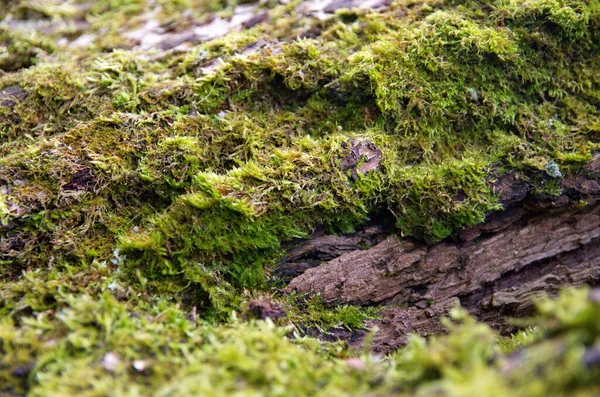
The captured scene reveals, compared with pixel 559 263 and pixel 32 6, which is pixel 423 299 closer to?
pixel 559 263

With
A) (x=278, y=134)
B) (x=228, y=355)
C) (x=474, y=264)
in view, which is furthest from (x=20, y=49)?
(x=474, y=264)

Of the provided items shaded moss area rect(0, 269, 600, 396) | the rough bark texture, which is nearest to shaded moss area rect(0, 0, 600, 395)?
shaded moss area rect(0, 269, 600, 396)

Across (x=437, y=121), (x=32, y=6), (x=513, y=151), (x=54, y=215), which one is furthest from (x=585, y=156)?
(x=32, y=6)

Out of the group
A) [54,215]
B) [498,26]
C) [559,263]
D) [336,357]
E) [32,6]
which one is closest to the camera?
[336,357]

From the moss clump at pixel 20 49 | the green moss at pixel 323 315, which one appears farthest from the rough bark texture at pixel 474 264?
the moss clump at pixel 20 49

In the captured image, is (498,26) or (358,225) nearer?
(358,225)

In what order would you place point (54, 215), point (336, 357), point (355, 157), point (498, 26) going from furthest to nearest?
point (498, 26), point (355, 157), point (54, 215), point (336, 357)

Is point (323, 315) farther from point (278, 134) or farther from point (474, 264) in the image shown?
point (278, 134)
